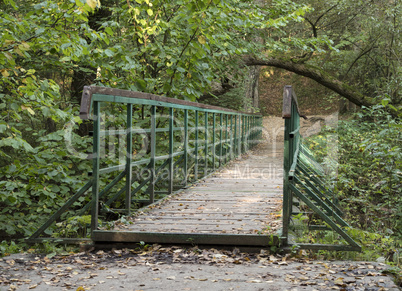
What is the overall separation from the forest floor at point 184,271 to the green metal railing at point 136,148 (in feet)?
1.97

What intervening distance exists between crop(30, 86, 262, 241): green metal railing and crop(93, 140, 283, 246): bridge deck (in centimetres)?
30

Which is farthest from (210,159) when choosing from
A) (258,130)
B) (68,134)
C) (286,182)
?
(258,130)

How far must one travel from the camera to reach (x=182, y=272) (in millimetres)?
3752

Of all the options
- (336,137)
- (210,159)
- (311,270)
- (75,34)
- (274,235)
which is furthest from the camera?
(336,137)

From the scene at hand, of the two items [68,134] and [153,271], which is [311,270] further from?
[68,134]

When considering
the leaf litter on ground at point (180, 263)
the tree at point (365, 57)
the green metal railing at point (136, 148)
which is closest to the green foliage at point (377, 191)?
the leaf litter on ground at point (180, 263)

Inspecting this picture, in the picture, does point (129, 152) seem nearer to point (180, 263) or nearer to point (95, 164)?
point (95, 164)

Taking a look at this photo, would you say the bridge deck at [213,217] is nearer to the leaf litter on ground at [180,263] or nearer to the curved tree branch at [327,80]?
the leaf litter on ground at [180,263]

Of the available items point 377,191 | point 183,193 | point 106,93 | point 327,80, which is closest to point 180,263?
point 106,93

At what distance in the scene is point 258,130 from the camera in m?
21.2

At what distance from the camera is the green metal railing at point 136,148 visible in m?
4.58

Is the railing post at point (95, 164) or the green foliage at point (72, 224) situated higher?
the railing post at point (95, 164)

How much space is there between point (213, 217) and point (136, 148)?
3.79 meters

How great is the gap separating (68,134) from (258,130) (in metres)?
15.0
